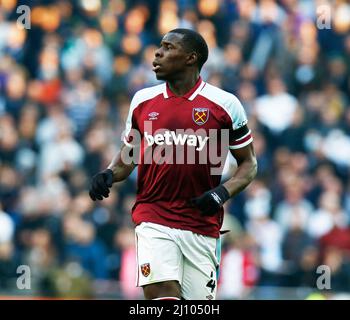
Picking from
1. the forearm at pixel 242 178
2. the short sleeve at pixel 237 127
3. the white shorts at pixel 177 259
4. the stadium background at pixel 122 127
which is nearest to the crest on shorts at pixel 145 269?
the white shorts at pixel 177 259

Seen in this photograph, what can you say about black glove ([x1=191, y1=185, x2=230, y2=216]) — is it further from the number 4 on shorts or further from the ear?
the ear

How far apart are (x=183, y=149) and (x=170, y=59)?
0.69m

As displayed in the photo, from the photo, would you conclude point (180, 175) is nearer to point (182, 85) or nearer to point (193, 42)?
point (182, 85)

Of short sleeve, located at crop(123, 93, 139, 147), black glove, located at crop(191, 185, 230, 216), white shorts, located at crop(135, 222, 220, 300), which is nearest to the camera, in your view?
black glove, located at crop(191, 185, 230, 216)

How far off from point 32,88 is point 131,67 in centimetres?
154

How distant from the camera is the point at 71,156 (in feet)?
57.8

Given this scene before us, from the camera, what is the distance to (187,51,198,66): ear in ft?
31.7

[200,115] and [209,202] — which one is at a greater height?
[200,115]

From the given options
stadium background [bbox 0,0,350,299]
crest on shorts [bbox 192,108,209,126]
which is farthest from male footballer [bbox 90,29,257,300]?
stadium background [bbox 0,0,350,299]

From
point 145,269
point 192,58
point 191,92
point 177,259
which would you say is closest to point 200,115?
point 191,92

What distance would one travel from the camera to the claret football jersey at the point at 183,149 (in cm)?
952

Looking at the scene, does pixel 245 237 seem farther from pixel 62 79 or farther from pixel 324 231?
pixel 62 79

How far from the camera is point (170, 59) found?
31.4ft

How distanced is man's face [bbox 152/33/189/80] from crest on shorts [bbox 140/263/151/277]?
1.42 meters
